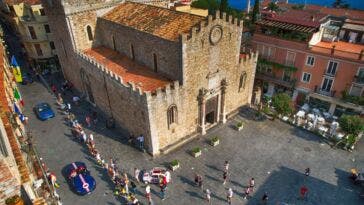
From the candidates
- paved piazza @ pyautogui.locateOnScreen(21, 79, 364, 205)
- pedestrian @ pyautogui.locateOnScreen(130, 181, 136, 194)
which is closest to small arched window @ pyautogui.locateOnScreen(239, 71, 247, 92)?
paved piazza @ pyautogui.locateOnScreen(21, 79, 364, 205)

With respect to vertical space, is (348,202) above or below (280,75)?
below

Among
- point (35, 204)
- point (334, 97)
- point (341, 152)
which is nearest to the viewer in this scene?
point (35, 204)

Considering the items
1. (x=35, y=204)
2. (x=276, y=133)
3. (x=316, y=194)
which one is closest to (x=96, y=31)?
(x=276, y=133)

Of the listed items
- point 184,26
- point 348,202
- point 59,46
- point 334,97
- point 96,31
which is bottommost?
point 348,202

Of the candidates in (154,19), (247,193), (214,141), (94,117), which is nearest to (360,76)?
(214,141)

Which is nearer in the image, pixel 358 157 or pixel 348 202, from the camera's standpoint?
pixel 348 202

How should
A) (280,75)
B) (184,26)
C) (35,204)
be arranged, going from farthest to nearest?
(280,75), (184,26), (35,204)

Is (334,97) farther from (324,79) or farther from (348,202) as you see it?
(348,202)

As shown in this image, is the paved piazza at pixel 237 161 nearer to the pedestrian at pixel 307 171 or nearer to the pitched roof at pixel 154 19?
the pedestrian at pixel 307 171
